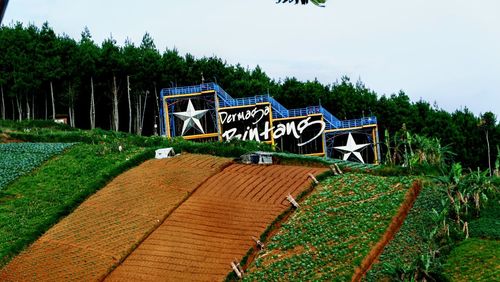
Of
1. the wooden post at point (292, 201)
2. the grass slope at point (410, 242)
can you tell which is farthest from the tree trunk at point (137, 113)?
the grass slope at point (410, 242)

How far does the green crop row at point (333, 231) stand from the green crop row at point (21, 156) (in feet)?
40.5

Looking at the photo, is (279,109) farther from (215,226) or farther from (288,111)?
(215,226)

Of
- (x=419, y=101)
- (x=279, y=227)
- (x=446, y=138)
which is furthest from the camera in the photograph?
(x=419, y=101)

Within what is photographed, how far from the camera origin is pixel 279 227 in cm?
2272

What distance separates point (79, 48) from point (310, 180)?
32612 millimetres

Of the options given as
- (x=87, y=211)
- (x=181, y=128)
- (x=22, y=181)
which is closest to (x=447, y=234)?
(x=87, y=211)

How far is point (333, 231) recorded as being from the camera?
2173cm

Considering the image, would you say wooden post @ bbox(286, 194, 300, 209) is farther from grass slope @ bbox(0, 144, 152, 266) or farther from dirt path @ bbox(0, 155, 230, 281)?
grass slope @ bbox(0, 144, 152, 266)

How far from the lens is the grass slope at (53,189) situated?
79.6 feet

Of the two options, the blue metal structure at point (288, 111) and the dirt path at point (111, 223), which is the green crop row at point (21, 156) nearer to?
the dirt path at point (111, 223)

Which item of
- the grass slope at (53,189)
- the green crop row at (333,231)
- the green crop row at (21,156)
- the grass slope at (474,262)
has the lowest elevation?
the grass slope at (474,262)

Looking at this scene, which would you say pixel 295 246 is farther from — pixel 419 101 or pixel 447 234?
pixel 419 101

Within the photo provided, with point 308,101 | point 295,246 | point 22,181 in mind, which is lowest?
point 295,246

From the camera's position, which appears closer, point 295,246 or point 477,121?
point 295,246
